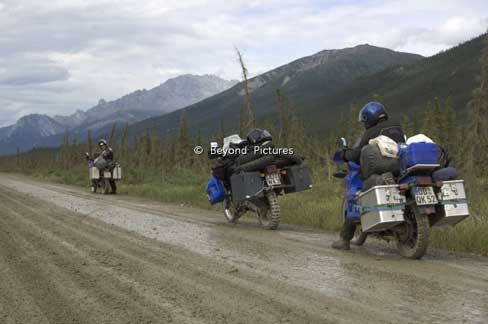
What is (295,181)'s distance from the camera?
10891 mm

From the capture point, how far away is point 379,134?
7.67m

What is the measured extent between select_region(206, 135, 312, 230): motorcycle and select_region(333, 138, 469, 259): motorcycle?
11.0ft

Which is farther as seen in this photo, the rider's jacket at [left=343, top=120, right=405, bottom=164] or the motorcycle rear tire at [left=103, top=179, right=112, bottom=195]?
the motorcycle rear tire at [left=103, top=179, right=112, bottom=195]

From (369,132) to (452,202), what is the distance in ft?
4.74

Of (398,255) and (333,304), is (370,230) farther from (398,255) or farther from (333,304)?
(333,304)

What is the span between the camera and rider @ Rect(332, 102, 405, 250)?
770 centimetres

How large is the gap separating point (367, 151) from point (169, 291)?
3513mm

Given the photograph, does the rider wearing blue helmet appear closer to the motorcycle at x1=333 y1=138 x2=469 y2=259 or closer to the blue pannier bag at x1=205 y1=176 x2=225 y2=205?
the motorcycle at x1=333 y1=138 x2=469 y2=259

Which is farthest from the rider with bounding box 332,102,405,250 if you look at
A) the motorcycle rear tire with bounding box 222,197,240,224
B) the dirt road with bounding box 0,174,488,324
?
the motorcycle rear tire with bounding box 222,197,240,224

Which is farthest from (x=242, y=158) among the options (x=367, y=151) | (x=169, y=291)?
(x=169, y=291)

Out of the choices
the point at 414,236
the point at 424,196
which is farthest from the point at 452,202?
the point at 414,236

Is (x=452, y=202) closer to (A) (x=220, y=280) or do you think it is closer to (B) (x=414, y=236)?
(B) (x=414, y=236)

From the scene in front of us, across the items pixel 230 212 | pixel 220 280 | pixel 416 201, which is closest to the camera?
pixel 220 280

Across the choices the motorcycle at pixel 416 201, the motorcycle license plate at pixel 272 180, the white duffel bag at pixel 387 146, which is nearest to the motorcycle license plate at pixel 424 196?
the motorcycle at pixel 416 201
